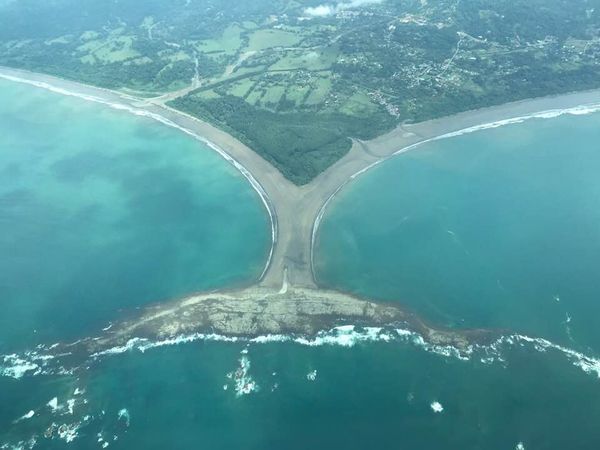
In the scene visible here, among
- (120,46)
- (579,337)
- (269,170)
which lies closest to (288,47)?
(120,46)

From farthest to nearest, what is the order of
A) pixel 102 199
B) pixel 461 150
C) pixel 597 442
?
pixel 461 150
pixel 102 199
pixel 597 442

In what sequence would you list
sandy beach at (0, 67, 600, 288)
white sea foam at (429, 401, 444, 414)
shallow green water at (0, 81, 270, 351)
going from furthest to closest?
sandy beach at (0, 67, 600, 288) < shallow green water at (0, 81, 270, 351) < white sea foam at (429, 401, 444, 414)

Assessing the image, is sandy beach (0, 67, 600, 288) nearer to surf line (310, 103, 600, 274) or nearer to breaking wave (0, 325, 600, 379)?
surf line (310, 103, 600, 274)

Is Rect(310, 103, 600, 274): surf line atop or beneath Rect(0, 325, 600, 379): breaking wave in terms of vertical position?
atop

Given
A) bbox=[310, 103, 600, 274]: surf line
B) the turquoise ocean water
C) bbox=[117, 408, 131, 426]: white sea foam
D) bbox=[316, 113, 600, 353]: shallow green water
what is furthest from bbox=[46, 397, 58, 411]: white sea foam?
bbox=[310, 103, 600, 274]: surf line

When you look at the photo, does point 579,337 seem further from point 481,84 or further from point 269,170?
point 481,84
